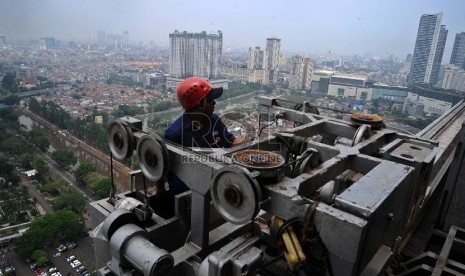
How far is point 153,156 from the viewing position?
6.68ft

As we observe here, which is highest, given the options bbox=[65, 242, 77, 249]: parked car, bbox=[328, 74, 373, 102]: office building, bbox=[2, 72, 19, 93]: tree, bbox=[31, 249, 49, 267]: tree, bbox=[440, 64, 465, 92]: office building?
bbox=[440, 64, 465, 92]: office building

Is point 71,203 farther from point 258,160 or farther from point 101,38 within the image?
point 101,38

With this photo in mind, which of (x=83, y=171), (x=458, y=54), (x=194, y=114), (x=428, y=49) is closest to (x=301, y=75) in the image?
(x=428, y=49)

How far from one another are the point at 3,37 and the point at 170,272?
115451 mm

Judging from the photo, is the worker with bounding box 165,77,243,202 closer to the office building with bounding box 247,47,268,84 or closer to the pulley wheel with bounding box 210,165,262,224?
the pulley wheel with bounding box 210,165,262,224

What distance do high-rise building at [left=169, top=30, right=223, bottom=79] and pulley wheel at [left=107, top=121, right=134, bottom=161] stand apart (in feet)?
135

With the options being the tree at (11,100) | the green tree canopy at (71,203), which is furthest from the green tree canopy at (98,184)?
the tree at (11,100)

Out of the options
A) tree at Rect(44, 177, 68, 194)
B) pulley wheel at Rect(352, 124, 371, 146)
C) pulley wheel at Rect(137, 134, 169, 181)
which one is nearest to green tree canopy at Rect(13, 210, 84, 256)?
tree at Rect(44, 177, 68, 194)

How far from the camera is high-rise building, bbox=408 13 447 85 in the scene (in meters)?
37.4

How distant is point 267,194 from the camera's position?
1524 mm

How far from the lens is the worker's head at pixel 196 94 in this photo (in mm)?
2717

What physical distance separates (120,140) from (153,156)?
41 centimetres

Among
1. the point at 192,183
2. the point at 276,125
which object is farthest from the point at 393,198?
the point at 276,125

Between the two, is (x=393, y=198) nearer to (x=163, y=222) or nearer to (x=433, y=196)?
(x=163, y=222)
